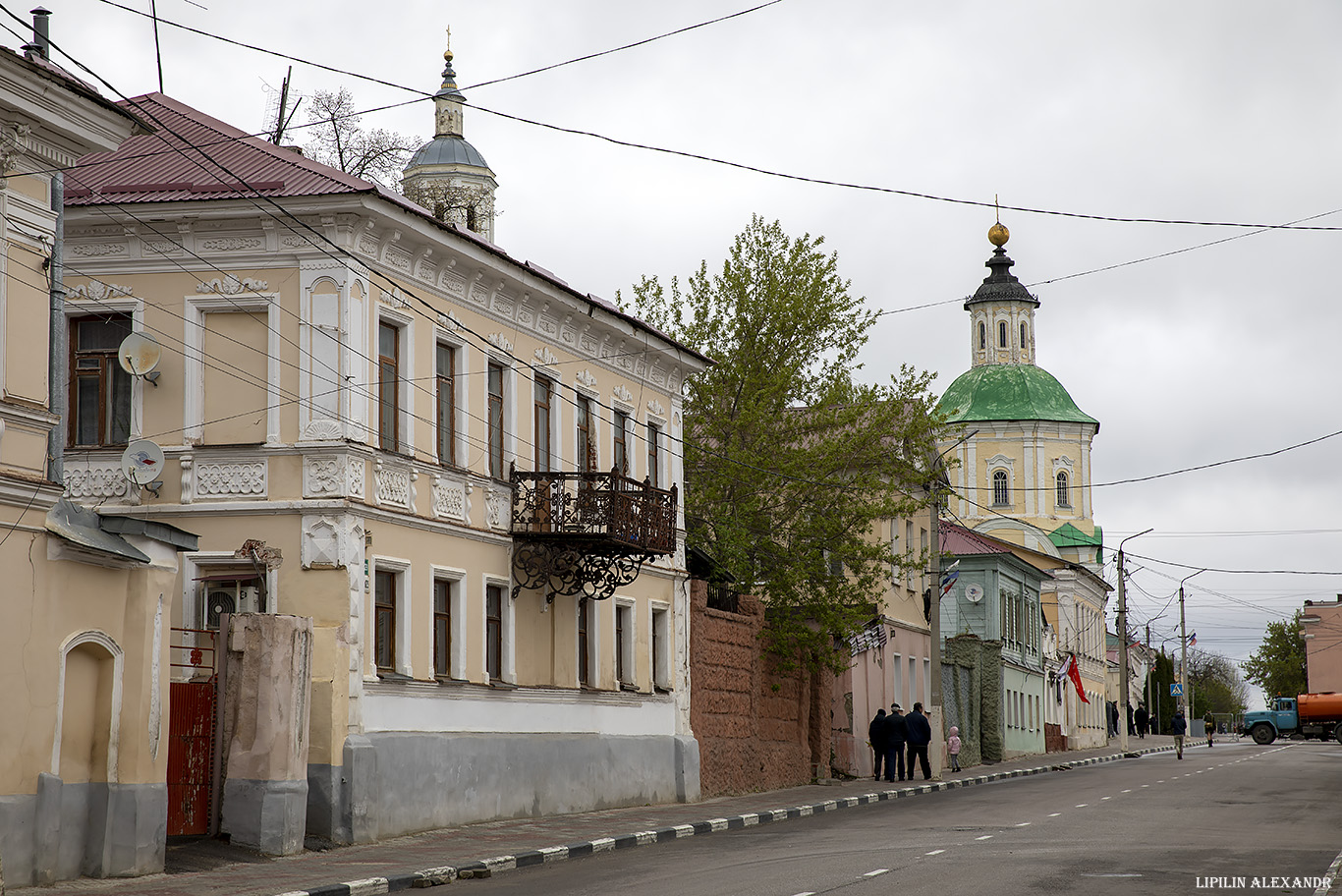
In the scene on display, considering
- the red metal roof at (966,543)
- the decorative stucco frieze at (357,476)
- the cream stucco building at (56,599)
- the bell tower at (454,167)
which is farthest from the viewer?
the red metal roof at (966,543)

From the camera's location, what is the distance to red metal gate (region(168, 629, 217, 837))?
17984 mm

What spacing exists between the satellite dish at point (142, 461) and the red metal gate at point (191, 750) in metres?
1.90

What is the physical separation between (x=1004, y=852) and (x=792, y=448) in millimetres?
17831

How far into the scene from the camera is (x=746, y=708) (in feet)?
111

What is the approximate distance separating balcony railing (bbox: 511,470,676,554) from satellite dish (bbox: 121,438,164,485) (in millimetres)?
6818

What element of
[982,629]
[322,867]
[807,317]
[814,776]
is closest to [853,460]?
[807,317]

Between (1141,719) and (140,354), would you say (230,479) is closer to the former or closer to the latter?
(140,354)

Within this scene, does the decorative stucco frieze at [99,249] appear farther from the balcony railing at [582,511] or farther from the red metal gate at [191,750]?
the balcony railing at [582,511]

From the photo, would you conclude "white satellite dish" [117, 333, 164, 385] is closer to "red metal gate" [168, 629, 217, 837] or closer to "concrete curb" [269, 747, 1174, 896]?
"red metal gate" [168, 629, 217, 837]

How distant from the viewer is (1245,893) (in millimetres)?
13930

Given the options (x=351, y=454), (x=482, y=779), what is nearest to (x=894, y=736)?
(x=482, y=779)

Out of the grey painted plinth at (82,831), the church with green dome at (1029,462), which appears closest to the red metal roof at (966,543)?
the church with green dome at (1029,462)

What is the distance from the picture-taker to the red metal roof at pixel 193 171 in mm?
20969

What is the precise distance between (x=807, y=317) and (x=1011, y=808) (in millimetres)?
12611
